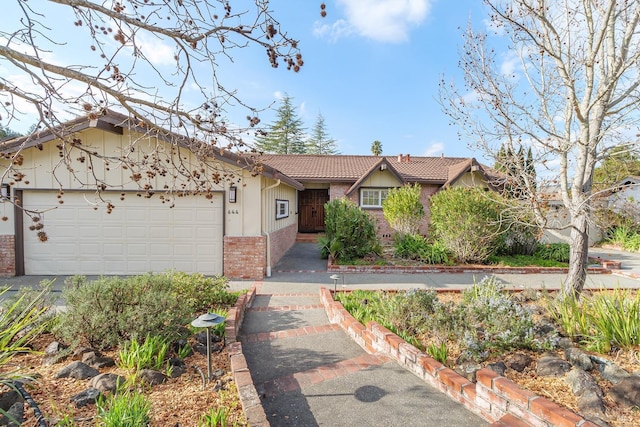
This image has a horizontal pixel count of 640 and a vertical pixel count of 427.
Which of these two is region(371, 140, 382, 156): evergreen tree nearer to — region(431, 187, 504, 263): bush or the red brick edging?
region(431, 187, 504, 263): bush

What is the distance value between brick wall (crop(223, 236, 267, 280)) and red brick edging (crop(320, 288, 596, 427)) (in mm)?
5141

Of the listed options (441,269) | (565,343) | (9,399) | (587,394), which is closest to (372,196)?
(441,269)

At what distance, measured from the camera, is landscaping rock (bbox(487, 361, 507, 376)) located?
10.7 feet

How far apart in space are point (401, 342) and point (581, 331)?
236 cm

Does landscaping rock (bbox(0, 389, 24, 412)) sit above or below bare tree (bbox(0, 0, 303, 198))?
below

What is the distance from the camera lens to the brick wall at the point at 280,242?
33.6 feet

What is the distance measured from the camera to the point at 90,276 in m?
8.87

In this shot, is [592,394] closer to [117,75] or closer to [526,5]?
[526,5]

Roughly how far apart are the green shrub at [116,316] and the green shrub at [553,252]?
12444 mm

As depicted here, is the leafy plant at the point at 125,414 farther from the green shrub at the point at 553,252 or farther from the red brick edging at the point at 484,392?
the green shrub at the point at 553,252

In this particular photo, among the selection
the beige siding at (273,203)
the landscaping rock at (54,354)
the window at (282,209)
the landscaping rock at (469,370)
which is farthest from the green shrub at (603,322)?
the window at (282,209)

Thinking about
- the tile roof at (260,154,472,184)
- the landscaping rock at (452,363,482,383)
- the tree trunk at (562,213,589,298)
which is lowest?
the landscaping rock at (452,363,482,383)

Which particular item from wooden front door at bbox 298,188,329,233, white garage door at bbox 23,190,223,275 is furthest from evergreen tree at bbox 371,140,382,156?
white garage door at bbox 23,190,223,275

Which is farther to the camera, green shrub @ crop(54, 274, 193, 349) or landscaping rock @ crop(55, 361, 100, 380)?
green shrub @ crop(54, 274, 193, 349)
